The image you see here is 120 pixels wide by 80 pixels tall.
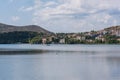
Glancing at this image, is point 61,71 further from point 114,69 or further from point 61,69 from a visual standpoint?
point 114,69

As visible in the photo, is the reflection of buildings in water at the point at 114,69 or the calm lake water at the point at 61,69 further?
the reflection of buildings in water at the point at 114,69

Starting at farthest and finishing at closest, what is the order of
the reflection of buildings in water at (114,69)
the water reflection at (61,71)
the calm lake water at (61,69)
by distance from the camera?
1. the reflection of buildings in water at (114,69)
2. the calm lake water at (61,69)
3. the water reflection at (61,71)

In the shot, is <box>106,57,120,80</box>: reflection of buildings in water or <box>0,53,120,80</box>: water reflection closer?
<box>0,53,120,80</box>: water reflection

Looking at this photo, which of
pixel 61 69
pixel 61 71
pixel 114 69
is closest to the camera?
pixel 61 71

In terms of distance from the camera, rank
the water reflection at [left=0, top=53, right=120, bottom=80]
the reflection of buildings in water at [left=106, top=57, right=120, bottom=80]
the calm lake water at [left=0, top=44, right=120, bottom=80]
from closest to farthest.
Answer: the water reflection at [left=0, top=53, right=120, bottom=80] < the calm lake water at [left=0, top=44, right=120, bottom=80] < the reflection of buildings in water at [left=106, top=57, right=120, bottom=80]

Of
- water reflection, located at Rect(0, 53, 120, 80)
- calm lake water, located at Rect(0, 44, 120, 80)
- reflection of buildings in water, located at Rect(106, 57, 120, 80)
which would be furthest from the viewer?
reflection of buildings in water, located at Rect(106, 57, 120, 80)

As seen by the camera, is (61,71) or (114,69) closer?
(61,71)

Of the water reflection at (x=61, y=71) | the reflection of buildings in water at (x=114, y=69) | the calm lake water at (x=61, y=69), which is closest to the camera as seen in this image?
the water reflection at (x=61, y=71)

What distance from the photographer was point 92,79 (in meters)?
26.3

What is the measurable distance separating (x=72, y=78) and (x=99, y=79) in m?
2.31

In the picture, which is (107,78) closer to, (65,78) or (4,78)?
(65,78)

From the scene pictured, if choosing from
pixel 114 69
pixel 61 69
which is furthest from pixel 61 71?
pixel 114 69

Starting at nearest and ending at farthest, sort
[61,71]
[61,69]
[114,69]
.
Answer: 1. [61,71]
2. [114,69]
3. [61,69]

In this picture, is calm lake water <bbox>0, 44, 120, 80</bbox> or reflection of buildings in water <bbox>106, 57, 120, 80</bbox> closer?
calm lake water <bbox>0, 44, 120, 80</bbox>
